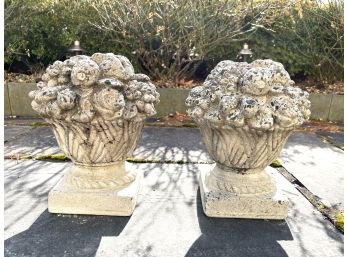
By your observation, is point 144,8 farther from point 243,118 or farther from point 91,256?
point 91,256

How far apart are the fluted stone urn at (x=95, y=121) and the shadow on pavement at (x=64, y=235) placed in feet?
0.28

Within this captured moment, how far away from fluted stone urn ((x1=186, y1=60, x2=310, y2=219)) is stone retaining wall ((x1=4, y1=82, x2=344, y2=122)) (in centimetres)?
371

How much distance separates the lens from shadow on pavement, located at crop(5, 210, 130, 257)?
2.18m

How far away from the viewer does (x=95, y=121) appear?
96.9 inches

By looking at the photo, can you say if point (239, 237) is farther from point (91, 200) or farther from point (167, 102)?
point (167, 102)

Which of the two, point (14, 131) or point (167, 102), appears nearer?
point (14, 131)

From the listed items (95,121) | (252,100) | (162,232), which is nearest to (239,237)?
(162,232)

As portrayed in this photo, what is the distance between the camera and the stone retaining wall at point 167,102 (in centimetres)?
641

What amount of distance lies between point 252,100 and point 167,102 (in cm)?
417

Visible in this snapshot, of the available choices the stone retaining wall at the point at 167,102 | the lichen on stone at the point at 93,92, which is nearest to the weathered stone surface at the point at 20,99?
the stone retaining wall at the point at 167,102

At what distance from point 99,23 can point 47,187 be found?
451cm

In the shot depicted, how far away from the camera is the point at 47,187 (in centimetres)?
312

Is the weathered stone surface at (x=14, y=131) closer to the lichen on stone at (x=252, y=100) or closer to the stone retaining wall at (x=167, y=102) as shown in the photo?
the stone retaining wall at (x=167, y=102)

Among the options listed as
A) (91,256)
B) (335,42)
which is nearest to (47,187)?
(91,256)
